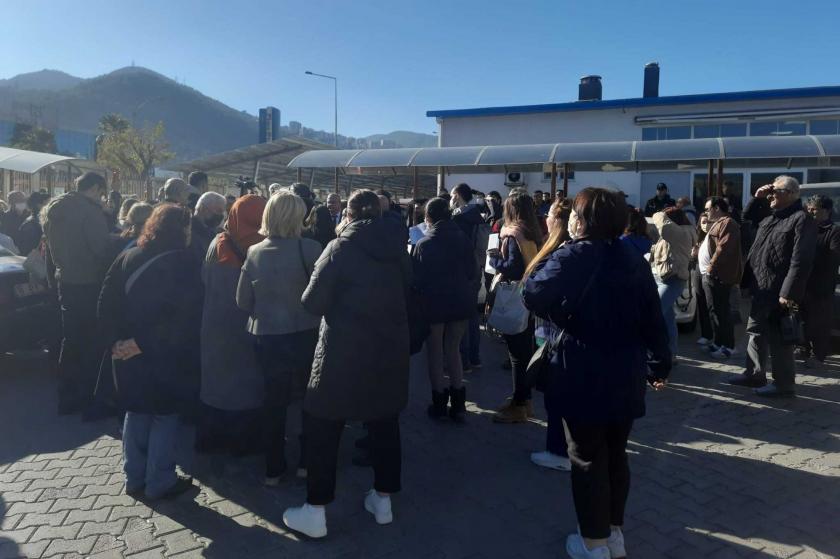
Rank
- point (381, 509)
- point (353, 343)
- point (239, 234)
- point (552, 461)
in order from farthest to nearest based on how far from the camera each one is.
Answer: point (552, 461), point (239, 234), point (381, 509), point (353, 343)

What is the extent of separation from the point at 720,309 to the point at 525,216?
12.0 ft

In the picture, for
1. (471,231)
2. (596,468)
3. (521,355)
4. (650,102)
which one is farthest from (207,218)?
(650,102)

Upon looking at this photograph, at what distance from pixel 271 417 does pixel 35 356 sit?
16.3 ft

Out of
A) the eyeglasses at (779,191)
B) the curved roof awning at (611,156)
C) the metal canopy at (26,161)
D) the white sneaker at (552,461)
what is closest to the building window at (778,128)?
the curved roof awning at (611,156)

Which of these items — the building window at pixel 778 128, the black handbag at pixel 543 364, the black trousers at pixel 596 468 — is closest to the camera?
the black trousers at pixel 596 468

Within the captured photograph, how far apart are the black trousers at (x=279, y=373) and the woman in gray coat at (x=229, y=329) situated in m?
0.15

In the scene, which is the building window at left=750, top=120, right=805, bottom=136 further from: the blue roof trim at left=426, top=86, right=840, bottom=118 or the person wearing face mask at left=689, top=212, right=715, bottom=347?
the person wearing face mask at left=689, top=212, right=715, bottom=347

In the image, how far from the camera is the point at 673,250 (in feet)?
21.6

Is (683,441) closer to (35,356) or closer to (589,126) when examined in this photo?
(35,356)

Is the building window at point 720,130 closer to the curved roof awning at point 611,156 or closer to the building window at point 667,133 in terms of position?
the building window at point 667,133

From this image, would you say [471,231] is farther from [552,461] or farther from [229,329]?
[229,329]

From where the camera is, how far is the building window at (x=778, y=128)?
19625 millimetres

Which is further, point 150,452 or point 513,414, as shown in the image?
point 513,414

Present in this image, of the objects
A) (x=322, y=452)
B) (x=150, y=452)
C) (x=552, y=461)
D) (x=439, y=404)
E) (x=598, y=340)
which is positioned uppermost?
(x=598, y=340)
